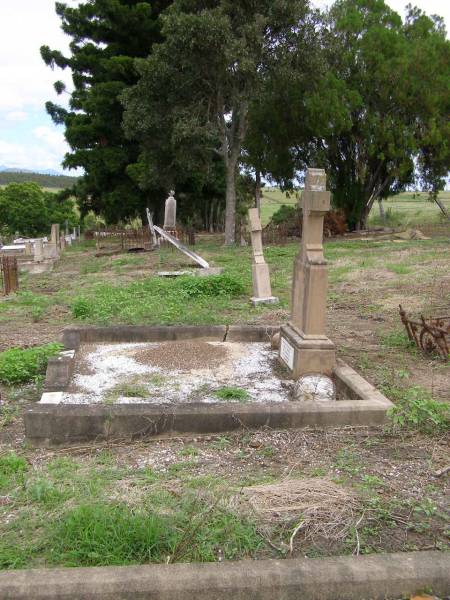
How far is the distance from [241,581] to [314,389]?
2669 millimetres

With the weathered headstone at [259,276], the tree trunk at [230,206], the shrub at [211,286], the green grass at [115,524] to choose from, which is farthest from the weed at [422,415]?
the tree trunk at [230,206]

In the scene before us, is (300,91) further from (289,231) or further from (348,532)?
(348,532)

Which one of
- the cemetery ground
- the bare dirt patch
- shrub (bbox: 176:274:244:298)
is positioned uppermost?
shrub (bbox: 176:274:244:298)

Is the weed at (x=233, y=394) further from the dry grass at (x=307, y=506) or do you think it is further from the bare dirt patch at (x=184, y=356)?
the dry grass at (x=307, y=506)

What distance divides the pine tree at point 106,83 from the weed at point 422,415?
24.8 m

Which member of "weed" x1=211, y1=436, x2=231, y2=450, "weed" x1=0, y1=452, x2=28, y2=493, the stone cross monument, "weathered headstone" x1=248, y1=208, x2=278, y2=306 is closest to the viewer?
"weed" x1=0, y1=452, x2=28, y2=493

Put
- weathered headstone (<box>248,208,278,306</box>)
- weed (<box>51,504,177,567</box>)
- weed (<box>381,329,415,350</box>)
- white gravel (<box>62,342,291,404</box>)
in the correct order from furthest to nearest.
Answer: weathered headstone (<box>248,208,278,306</box>) < weed (<box>381,329,415,350</box>) < white gravel (<box>62,342,291,404</box>) < weed (<box>51,504,177,567</box>)

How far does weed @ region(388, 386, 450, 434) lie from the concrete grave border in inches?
68.2

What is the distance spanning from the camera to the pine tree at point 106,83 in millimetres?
26281

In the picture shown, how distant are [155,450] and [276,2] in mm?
20205

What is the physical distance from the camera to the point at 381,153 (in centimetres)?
2456

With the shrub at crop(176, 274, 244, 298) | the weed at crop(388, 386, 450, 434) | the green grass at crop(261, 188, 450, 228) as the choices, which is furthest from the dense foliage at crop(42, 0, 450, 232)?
the weed at crop(388, 386, 450, 434)

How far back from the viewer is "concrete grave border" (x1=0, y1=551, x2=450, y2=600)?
235cm

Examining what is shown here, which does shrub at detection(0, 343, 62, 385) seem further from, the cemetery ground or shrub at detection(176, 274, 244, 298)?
shrub at detection(176, 274, 244, 298)
